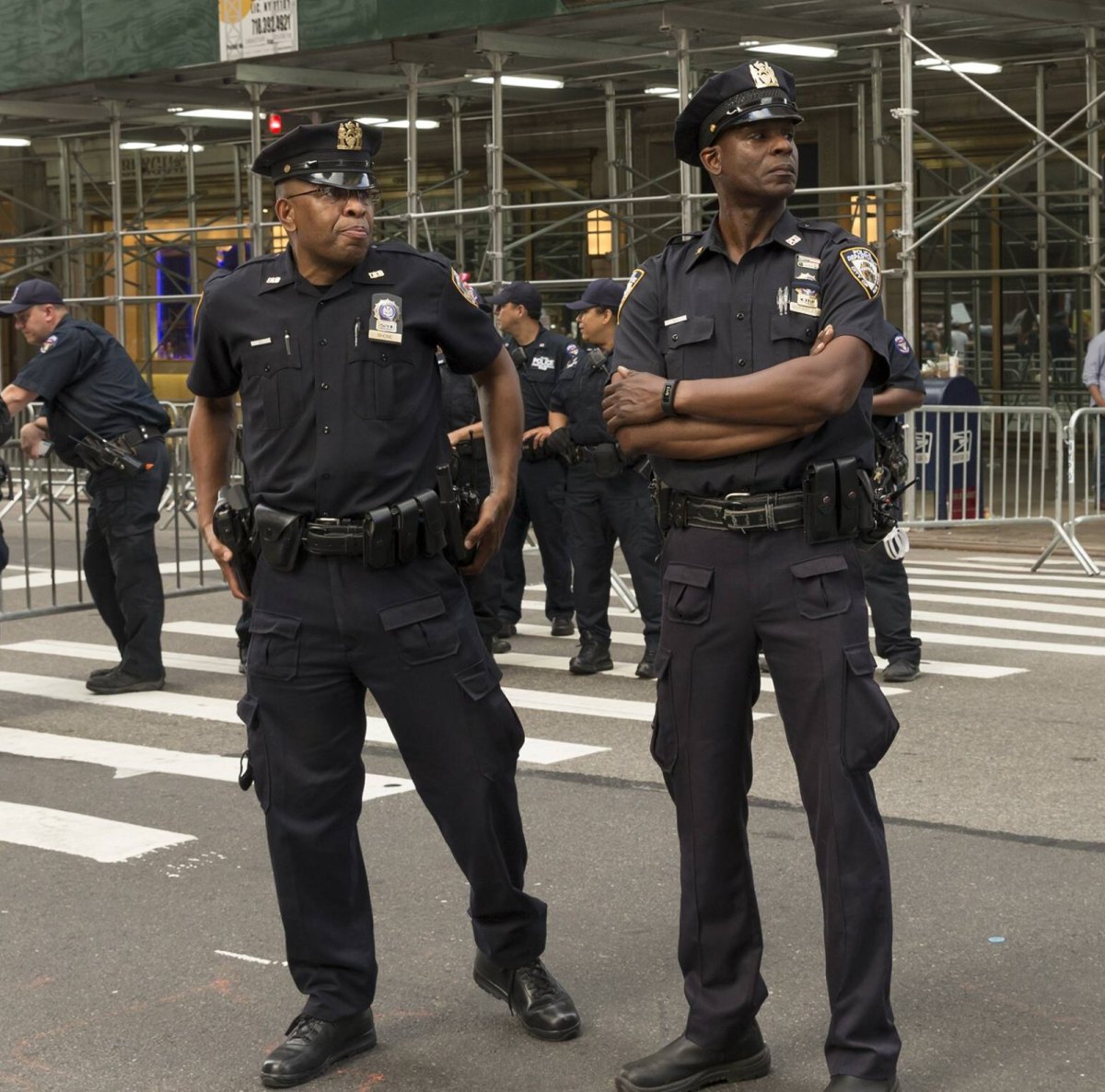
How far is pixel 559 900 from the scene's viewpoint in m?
5.73

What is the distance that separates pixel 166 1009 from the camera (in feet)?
16.0

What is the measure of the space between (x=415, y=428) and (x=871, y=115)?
16.4m

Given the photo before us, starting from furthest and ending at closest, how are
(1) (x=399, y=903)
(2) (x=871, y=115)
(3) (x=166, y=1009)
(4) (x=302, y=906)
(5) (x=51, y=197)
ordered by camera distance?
(5) (x=51, y=197), (2) (x=871, y=115), (1) (x=399, y=903), (3) (x=166, y=1009), (4) (x=302, y=906)

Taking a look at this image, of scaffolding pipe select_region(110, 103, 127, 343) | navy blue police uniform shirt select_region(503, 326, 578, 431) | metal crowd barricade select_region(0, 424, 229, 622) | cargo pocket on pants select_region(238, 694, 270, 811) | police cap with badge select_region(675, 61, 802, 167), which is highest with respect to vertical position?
scaffolding pipe select_region(110, 103, 127, 343)

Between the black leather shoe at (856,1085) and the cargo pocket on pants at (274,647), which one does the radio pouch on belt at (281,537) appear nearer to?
the cargo pocket on pants at (274,647)

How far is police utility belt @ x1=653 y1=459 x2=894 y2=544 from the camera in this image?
4098 mm

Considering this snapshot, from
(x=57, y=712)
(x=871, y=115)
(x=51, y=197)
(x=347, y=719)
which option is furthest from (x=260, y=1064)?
(x=51, y=197)

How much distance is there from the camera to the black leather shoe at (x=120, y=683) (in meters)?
9.64

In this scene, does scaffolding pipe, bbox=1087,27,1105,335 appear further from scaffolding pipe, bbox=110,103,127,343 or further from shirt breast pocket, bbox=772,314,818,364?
shirt breast pocket, bbox=772,314,818,364

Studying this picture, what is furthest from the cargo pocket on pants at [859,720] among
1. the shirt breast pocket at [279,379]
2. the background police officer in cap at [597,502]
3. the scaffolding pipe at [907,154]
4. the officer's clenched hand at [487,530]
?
the scaffolding pipe at [907,154]

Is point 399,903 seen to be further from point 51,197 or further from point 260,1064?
point 51,197

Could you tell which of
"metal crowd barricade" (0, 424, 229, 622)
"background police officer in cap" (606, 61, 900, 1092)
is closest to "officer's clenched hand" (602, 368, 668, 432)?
"background police officer in cap" (606, 61, 900, 1092)

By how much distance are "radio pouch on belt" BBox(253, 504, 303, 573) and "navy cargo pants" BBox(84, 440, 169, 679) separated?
17.0ft

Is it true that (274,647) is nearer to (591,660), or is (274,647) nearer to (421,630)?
(421,630)
